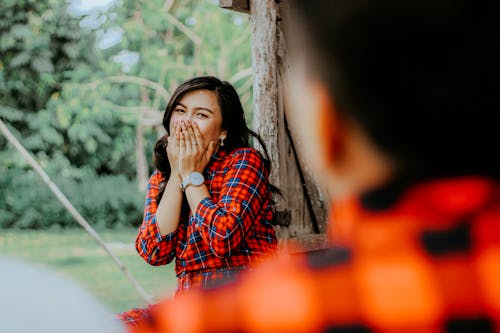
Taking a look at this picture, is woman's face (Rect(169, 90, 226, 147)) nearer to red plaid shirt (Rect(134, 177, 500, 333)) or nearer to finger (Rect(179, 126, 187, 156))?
finger (Rect(179, 126, 187, 156))

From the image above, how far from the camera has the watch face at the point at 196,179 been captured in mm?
2295

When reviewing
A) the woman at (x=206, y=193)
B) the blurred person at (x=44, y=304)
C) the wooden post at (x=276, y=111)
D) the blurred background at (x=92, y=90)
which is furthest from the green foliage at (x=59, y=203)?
the blurred person at (x=44, y=304)

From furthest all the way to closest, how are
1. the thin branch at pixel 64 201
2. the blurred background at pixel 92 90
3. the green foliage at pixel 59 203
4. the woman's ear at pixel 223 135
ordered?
the green foliage at pixel 59 203 < the blurred background at pixel 92 90 < the thin branch at pixel 64 201 < the woman's ear at pixel 223 135

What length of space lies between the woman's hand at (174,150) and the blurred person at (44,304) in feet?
6.15

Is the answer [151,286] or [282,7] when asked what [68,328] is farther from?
[151,286]

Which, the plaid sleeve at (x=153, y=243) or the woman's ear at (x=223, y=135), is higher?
the woman's ear at (x=223, y=135)

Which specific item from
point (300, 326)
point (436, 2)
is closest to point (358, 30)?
point (436, 2)

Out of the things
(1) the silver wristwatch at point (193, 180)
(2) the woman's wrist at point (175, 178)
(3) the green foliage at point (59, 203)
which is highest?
(3) the green foliage at point (59, 203)

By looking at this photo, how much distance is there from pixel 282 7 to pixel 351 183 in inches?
125

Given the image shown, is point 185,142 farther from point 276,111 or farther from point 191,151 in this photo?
point 276,111

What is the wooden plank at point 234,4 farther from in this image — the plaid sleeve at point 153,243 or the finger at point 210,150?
the plaid sleeve at point 153,243

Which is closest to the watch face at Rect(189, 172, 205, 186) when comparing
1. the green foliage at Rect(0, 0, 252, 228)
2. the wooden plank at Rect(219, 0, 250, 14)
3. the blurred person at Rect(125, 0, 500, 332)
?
the wooden plank at Rect(219, 0, 250, 14)

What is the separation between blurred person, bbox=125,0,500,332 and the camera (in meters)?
0.50

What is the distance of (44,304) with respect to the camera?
48 centimetres
